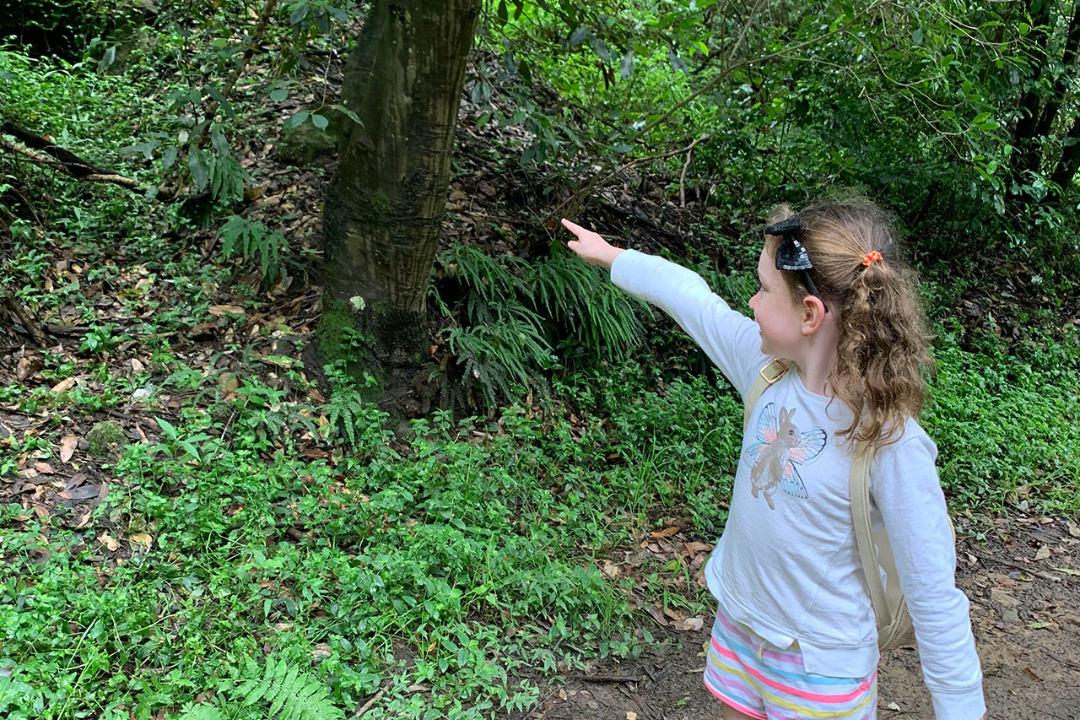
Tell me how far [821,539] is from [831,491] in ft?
0.43

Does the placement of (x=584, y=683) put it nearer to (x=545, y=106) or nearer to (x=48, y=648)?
(x=48, y=648)

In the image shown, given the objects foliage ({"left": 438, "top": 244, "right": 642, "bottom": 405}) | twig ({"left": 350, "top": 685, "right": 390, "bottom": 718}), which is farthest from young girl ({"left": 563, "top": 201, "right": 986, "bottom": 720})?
foliage ({"left": 438, "top": 244, "right": 642, "bottom": 405})

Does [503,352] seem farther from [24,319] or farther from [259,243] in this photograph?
[24,319]

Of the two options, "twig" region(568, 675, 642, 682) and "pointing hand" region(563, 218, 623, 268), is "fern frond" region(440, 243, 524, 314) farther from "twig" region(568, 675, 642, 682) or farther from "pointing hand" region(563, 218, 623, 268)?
"pointing hand" region(563, 218, 623, 268)

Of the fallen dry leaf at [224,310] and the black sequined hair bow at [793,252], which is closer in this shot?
the black sequined hair bow at [793,252]

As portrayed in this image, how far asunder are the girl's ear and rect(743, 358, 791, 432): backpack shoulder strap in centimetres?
18

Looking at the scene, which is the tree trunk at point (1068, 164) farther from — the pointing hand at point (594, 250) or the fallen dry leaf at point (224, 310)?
the fallen dry leaf at point (224, 310)

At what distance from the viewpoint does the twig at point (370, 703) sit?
290 cm

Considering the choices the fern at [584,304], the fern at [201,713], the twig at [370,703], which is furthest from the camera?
the fern at [584,304]

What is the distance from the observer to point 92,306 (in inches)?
185

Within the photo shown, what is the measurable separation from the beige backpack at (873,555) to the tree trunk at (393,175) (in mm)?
2579

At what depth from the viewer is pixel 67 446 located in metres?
3.77

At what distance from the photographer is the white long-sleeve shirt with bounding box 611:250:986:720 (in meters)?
1.76

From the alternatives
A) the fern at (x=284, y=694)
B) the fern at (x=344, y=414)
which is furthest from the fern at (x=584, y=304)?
the fern at (x=284, y=694)
